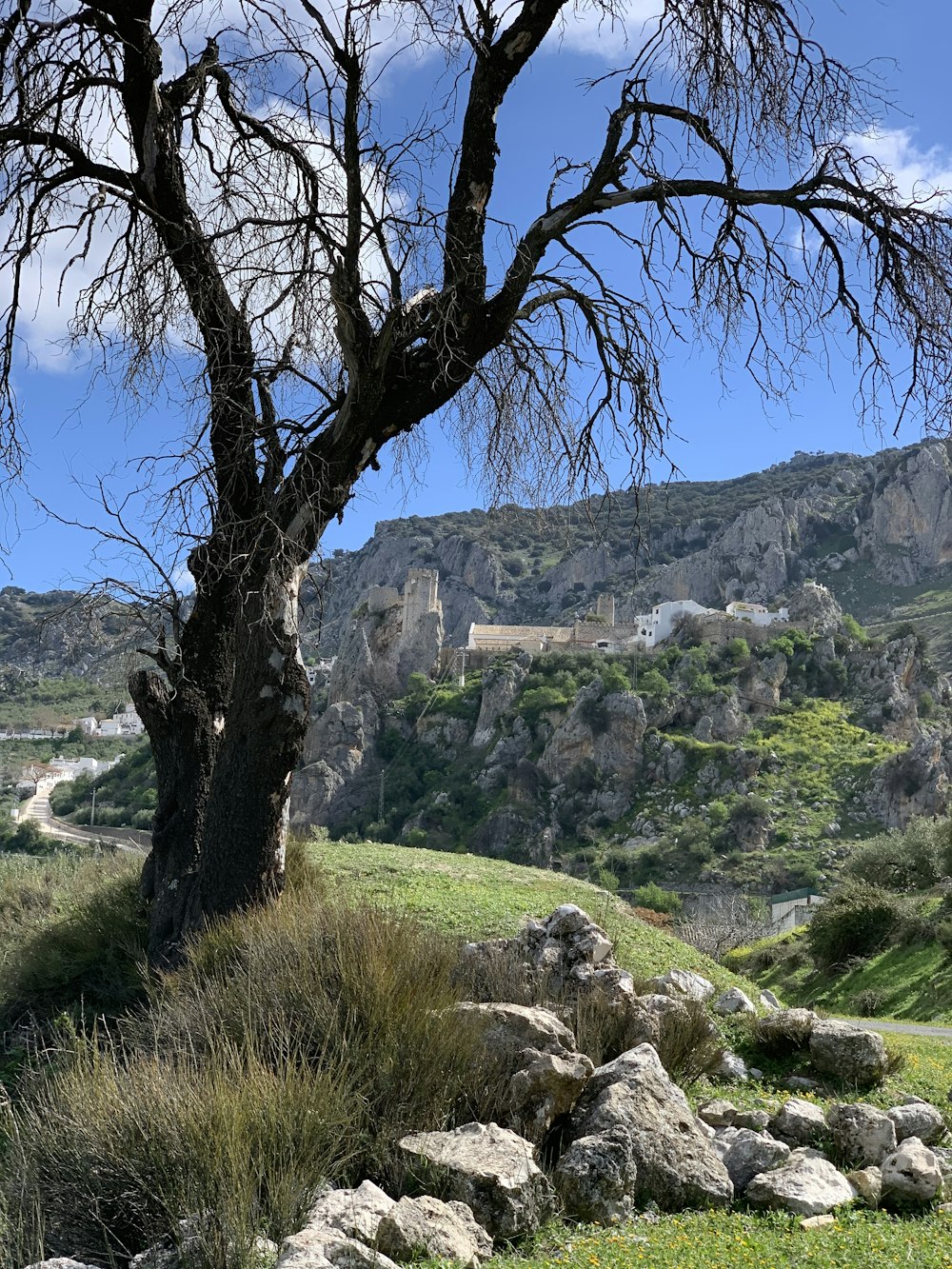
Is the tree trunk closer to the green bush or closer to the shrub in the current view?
the shrub

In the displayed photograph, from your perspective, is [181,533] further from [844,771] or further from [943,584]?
[943,584]

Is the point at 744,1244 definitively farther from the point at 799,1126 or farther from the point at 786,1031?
the point at 786,1031

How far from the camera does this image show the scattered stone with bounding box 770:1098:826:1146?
509 centimetres

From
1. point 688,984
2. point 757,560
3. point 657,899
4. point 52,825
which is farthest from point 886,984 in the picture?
point 757,560

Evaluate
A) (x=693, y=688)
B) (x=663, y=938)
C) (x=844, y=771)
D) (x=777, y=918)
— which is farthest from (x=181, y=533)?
(x=693, y=688)

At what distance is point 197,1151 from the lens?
3.65 meters

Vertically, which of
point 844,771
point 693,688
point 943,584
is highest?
point 943,584

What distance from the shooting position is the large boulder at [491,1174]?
12.9 ft

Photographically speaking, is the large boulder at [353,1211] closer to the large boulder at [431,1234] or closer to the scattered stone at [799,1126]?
the large boulder at [431,1234]

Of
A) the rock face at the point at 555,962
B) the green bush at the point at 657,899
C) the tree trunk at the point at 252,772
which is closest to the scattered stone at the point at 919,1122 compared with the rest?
the rock face at the point at 555,962

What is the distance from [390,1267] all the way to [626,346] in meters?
5.76

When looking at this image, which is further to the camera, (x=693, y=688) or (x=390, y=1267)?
(x=693, y=688)

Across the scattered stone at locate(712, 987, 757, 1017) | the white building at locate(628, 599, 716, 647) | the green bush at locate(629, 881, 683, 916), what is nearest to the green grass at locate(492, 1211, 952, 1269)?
the scattered stone at locate(712, 987, 757, 1017)

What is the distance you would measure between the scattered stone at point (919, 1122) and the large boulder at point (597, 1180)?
1.54 metres
